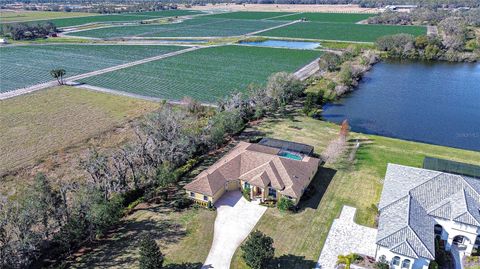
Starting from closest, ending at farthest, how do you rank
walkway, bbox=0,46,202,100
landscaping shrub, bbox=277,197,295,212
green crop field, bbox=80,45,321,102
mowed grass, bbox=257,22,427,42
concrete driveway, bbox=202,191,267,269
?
concrete driveway, bbox=202,191,267,269 < landscaping shrub, bbox=277,197,295,212 < walkway, bbox=0,46,202,100 < green crop field, bbox=80,45,321,102 < mowed grass, bbox=257,22,427,42

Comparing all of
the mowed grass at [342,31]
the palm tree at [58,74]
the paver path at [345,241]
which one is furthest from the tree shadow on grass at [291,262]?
the mowed grass at [342,31]

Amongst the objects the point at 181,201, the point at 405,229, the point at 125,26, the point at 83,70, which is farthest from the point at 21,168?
the point at 125,26

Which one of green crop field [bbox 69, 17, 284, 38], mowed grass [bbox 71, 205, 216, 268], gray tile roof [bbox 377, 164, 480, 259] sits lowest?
mowed grass [bbox 71, 205, 216, 268]

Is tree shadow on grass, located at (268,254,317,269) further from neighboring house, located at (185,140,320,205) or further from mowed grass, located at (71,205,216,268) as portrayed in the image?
neighboring house, located at (185,140,320,205)

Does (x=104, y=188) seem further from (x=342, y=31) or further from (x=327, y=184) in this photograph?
(x=342, y=31)

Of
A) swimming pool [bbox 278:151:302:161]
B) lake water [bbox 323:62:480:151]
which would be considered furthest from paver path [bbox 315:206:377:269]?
lake water [bbox 323:62:480:151]

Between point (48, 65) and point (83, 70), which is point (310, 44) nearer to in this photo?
point (83, 70)

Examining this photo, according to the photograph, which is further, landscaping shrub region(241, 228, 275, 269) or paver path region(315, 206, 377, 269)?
paver path region(315, 206, 377, 269)

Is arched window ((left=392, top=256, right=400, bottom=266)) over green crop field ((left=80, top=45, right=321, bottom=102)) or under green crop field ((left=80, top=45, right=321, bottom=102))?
under
